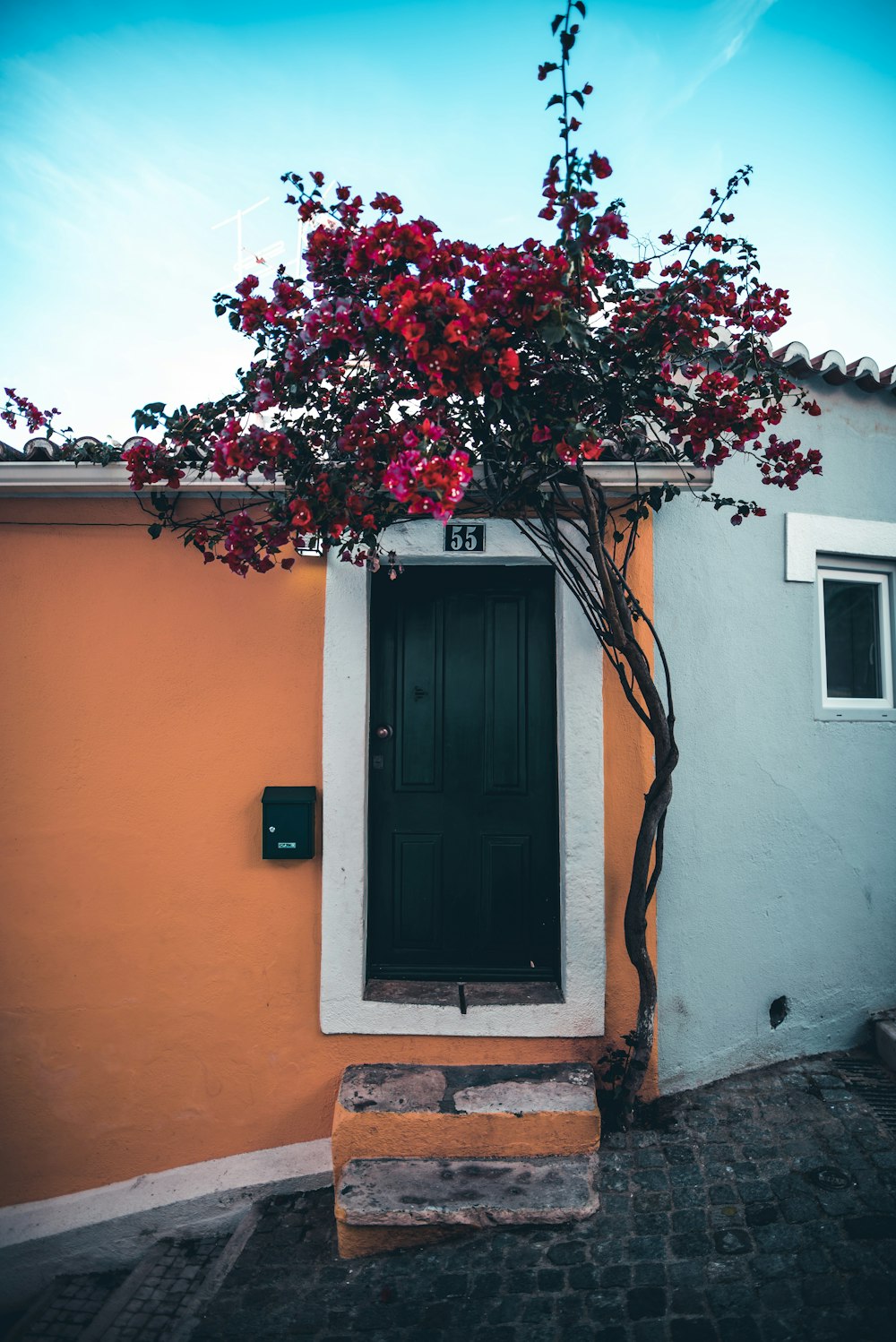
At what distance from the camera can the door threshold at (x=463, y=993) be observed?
3484mm

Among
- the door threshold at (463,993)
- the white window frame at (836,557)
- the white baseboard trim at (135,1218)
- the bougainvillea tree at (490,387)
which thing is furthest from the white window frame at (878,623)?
the white baseboard trim at (135,1218)

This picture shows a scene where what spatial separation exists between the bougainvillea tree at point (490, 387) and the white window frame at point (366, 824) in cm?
22

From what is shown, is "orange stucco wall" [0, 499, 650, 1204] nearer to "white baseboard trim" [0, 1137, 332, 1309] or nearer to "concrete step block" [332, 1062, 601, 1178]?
"white baseboard trim" [0, 1137, 332, 1309]

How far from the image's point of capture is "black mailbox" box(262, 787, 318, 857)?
350 cm

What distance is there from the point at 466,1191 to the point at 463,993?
773 mm

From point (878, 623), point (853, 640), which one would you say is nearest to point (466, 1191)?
point (853, 640)

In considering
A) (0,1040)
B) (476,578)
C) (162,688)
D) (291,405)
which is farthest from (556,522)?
(0,1040)

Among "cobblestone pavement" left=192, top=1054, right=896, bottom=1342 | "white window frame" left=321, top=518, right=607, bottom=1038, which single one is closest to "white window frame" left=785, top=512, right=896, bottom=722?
"white window frame" left=321, top=518, right=607, bottom=1038

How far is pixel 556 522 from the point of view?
10.9 feet

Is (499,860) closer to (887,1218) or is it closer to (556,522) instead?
(556,522)

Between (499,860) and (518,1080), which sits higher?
(499,860)

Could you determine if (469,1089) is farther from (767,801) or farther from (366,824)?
(767,801)

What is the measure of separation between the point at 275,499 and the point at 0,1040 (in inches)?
117

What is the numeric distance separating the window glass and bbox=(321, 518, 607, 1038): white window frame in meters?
1.52
